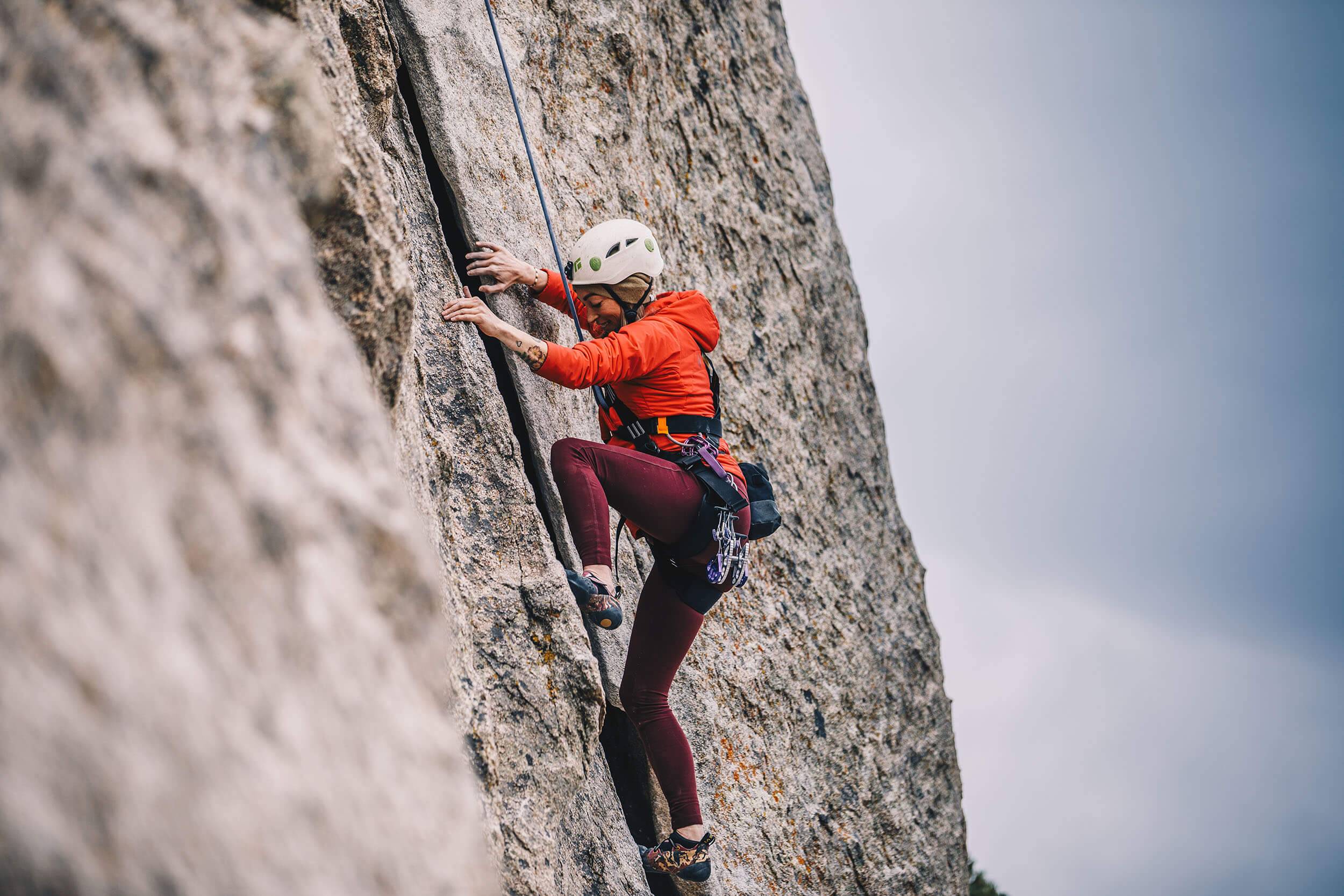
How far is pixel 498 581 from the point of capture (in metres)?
4.13

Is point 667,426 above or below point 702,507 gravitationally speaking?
above

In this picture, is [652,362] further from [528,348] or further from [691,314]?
[528,348]

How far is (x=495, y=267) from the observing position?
15.1ft

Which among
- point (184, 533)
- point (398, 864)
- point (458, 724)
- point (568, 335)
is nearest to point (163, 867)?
point (398, 864)

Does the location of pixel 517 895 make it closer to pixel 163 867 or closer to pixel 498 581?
pixel 498 581

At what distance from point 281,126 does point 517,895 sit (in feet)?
10.2

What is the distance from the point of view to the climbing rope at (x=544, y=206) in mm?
4797

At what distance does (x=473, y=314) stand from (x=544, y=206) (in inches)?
38.7

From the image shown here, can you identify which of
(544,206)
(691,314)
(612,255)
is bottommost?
(691,314)

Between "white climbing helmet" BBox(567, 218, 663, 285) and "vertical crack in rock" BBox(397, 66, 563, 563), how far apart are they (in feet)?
1.98

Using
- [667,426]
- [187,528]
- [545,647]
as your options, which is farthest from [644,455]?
[187,528]

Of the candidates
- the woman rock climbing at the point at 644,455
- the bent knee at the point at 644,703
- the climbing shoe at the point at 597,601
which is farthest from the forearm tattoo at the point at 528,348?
the bent knee at the point at 644,703

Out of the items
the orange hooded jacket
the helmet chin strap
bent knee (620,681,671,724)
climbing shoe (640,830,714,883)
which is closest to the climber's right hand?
the orange hooded jacket

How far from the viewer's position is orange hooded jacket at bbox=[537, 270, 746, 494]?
166 inches
